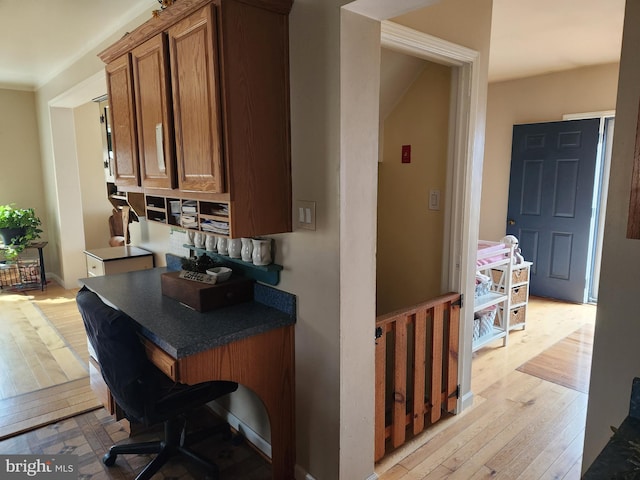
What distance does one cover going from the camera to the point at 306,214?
5.69 feet

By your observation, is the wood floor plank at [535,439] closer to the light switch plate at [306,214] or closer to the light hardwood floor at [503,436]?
the light hardwood floor at [503,436]

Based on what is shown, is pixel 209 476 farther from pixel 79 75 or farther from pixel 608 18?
pixel 608 18

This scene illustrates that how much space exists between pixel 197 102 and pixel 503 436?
2.32 metres

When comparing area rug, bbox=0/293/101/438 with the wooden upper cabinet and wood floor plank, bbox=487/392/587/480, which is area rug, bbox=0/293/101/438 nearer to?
the wooden upper cabinet

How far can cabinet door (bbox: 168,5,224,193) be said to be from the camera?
5.24 feet

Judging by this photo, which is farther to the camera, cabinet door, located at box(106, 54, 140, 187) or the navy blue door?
the navy blue door

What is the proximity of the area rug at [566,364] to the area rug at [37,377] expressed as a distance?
305cm

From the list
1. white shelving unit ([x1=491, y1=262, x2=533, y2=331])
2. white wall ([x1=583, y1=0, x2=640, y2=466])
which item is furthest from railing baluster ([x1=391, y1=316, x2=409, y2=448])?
white shelving unit ([x1=491, y1=262, x2=533, y2=331])

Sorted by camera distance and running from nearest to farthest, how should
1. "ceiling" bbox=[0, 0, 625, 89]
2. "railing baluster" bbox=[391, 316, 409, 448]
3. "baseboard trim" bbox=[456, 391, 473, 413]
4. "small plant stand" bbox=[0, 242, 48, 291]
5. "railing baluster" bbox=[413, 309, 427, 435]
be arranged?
1. "railing baluster" bbox=[391, 316, 409, 448]
2. "railing baluster" bbox=[413, 309, 427, 435]
3. "baseboard trim" bbox=[456, 391, 473, 413]
4. "ceiling" bbox=[0, 0, 625, 89]
5. "small plant stand" bbox=[0, 242, 48, 291]

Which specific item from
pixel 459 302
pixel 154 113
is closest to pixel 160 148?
pixel 154 113

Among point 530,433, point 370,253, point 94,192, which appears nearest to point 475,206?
point 370,253

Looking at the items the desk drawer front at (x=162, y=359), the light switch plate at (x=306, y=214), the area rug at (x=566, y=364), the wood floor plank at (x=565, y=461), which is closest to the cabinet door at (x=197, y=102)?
the light switch plate at (x=306, y=214)

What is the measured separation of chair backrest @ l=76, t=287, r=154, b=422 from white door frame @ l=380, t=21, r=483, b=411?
1691 mm

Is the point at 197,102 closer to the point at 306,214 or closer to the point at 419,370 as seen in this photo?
the point at 306,214
